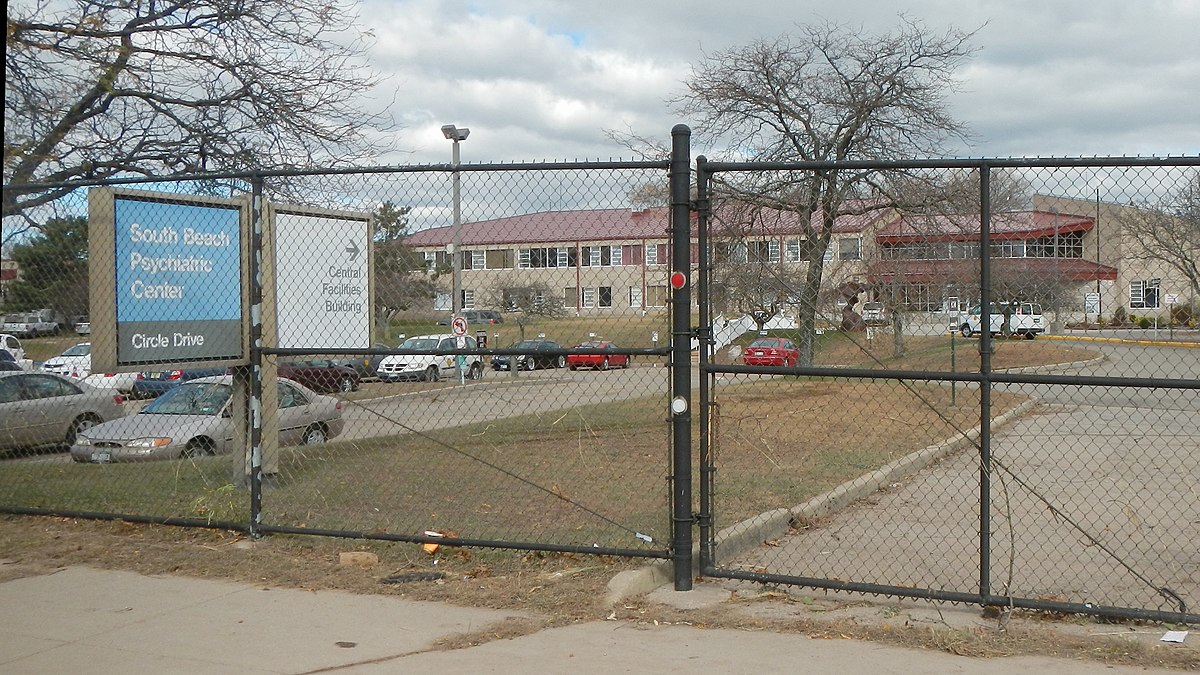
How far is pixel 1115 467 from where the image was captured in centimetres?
1235

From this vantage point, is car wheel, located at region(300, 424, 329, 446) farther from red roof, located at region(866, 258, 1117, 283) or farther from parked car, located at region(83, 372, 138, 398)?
red roof, located at region(866, 258, 1117, 283)

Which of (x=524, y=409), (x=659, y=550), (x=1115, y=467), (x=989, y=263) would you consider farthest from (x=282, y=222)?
(x=1115, y=467)

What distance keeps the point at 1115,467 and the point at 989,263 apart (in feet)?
26.0

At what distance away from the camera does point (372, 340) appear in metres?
8.84

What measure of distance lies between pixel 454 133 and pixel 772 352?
20.6 m

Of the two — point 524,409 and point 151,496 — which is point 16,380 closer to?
point 151,496

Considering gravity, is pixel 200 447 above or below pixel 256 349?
below

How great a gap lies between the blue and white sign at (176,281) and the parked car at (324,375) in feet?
4.00

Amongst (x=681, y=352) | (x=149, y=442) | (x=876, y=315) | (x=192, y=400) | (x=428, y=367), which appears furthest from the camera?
(x=192, y=400)

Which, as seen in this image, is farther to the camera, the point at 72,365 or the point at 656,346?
the point at 72,365

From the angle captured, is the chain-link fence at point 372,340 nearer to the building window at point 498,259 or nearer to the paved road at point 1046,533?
the building window at point 498,259

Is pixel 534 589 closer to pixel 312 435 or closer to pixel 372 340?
pixel 372 340

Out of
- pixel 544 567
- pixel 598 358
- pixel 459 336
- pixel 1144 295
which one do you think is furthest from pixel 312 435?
pixel 1144 295

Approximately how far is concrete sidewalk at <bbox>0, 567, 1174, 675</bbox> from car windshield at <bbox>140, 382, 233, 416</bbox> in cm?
636
